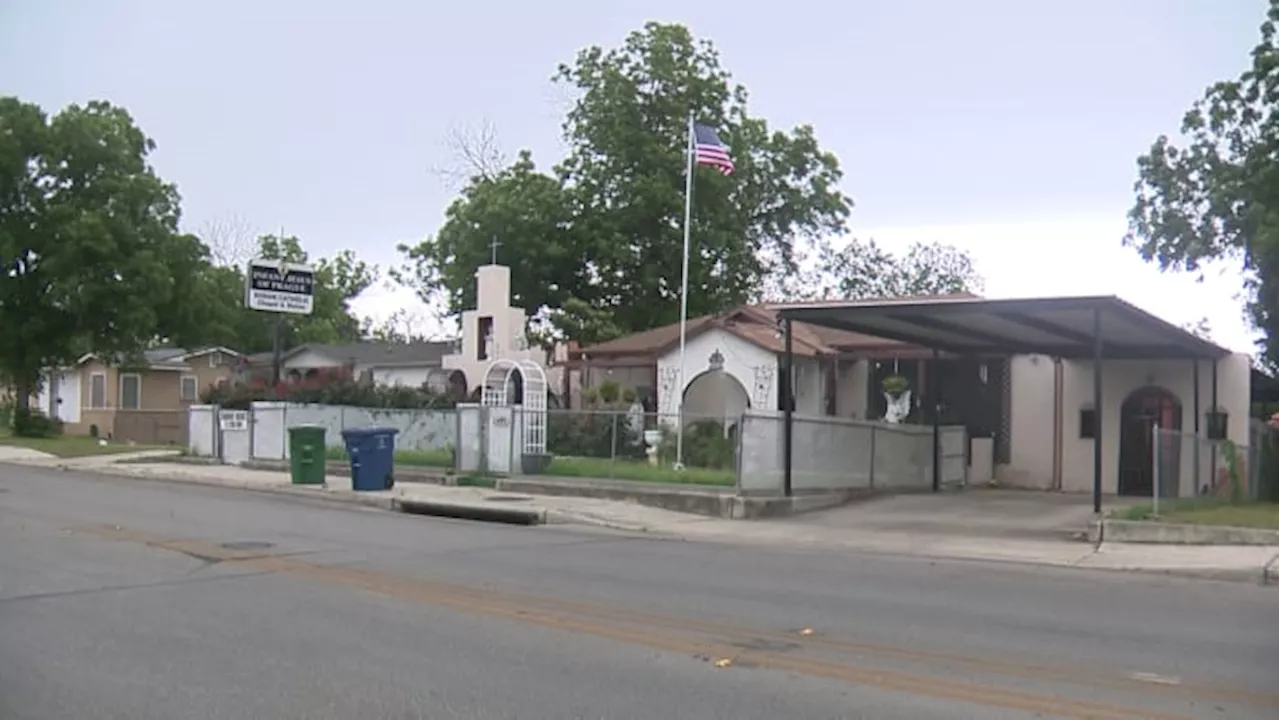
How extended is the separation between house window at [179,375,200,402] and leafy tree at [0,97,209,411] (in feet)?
20.5

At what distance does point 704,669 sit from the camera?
7.62 metres

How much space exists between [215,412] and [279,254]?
1561 inches

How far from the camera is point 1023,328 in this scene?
21.8 meters

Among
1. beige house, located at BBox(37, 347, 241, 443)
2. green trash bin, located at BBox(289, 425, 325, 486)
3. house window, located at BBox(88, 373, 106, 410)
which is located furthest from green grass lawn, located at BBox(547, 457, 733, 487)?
house window, located at BBox(88, 373, 106, 410)

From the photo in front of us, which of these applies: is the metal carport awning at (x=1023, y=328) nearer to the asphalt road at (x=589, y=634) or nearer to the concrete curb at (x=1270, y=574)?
the concrete curb at (x=1270, y=574)

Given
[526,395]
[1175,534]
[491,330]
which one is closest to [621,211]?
[491,330]

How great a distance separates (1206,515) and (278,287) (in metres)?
26.5

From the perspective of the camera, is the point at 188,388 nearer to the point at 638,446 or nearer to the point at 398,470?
the point at 398,470

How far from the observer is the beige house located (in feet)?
154

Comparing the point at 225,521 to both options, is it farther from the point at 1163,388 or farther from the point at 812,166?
the point at 812,166

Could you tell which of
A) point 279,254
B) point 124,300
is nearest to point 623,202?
point 124,300

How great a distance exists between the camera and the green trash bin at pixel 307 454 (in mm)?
23703

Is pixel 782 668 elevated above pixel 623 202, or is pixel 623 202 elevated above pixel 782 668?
pixel 623 202

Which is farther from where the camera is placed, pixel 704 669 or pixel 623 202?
pixel 623 202
